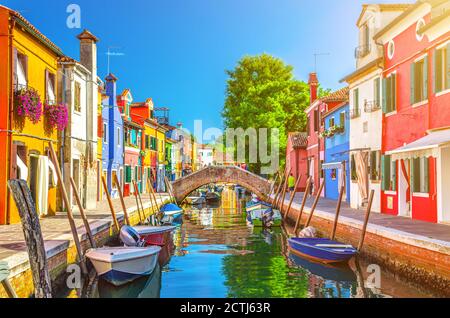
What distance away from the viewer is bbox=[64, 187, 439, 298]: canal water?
10.5 metres

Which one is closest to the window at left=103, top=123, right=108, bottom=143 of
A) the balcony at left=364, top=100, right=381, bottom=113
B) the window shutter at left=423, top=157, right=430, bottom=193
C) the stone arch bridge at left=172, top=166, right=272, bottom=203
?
the stone arch bridge at left=172, top=166, right=272, bottom=203

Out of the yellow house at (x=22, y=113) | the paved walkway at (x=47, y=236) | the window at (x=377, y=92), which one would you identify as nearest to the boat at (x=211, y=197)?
the paved walkway at (x=47, y=236)

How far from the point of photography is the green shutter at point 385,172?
57.3 ft

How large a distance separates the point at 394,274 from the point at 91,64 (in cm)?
1590

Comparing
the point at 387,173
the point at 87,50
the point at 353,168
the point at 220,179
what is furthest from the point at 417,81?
the point at 220,179

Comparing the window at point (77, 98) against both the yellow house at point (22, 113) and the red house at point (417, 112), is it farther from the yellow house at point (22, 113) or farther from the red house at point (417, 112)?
A: the red house at point (417, 112)

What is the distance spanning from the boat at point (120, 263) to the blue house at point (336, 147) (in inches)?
501

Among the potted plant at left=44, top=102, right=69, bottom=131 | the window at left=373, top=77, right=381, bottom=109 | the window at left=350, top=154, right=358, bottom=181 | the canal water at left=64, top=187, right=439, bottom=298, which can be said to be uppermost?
the window at left=373, top=77, right=381, bottom=109

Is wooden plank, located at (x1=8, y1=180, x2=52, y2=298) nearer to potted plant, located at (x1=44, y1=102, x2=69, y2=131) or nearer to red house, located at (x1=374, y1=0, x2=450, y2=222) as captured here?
red house, located at (x1=374, y1=0, x2=450, y2=222)

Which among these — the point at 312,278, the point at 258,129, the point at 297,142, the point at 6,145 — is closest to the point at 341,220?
the point at 312,278

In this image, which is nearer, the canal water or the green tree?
the canal water

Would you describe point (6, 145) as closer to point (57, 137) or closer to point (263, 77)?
point (57, 137)

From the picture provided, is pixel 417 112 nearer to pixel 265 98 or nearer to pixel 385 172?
pixel 385 172

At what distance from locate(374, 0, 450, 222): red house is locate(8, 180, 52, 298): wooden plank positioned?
29.0ft
